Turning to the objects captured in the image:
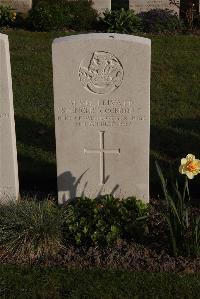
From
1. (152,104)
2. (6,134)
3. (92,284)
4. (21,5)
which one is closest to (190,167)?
(92,284)

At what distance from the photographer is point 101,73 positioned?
599 cm

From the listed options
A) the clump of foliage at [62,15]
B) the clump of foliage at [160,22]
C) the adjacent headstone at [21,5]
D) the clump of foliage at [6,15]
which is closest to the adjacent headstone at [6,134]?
the clump of foliage at [62,15]

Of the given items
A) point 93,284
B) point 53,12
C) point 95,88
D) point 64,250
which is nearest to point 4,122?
point 95,88

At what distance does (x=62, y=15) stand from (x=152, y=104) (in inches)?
214

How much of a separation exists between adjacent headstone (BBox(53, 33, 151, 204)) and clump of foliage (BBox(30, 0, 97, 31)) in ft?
28.0

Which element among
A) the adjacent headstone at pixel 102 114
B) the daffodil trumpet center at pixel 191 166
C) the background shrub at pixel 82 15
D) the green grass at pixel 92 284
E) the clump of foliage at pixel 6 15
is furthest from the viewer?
the clump of foliage at pixel 6 15

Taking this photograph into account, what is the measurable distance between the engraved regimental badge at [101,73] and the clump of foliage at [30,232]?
133 centimetres

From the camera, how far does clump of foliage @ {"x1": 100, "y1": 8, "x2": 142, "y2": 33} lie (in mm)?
14156

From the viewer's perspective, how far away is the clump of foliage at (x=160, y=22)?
14.2 m

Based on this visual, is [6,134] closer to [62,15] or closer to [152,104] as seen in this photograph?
[152,104]

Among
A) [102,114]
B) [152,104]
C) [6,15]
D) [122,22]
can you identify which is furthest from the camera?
[6,15]

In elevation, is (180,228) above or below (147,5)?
below

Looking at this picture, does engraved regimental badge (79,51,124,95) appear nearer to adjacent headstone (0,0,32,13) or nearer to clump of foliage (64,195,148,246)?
clump of foliage (64,195,148,246)

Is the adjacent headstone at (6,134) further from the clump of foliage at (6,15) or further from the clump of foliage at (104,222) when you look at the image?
the clump of foliage at (6,15)
